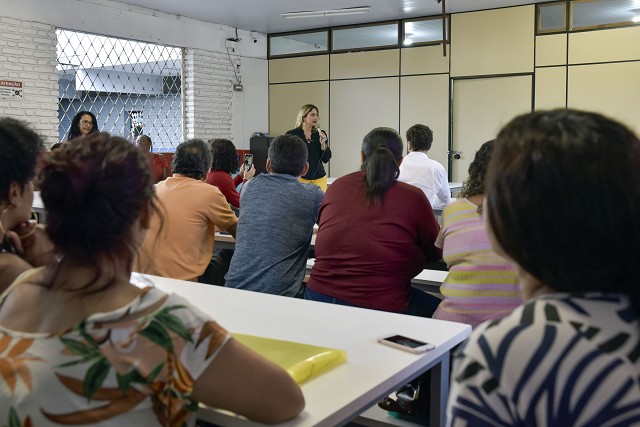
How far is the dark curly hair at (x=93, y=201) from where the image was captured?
3.50 feet

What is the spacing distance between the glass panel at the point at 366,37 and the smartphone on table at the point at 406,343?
8.31 metres

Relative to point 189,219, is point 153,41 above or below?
above

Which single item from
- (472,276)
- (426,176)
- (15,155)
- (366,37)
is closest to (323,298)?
(472,276)

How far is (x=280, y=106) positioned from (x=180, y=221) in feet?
25.3

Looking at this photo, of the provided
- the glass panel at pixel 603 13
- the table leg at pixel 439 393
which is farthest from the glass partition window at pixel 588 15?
the table leg at pixel 439 393

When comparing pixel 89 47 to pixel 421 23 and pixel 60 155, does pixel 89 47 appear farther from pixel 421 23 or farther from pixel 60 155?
pixel 60 155

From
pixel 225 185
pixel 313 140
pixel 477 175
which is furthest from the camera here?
pixel 313 140

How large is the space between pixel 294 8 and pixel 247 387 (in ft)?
26.8

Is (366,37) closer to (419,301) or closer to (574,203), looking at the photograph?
(419,301)

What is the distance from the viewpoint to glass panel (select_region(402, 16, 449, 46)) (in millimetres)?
9078

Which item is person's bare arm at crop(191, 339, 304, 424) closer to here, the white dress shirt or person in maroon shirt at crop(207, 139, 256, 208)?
person in maroon shirt at crop(207, 139, 256, 208)

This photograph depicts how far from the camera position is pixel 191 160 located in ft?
10.7

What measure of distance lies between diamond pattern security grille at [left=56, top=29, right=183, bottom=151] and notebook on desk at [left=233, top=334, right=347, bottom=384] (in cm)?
696

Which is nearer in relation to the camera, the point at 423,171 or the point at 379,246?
the point at 379,246
